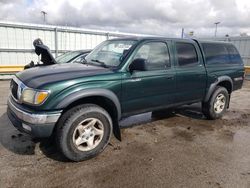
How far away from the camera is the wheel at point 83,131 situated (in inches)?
126

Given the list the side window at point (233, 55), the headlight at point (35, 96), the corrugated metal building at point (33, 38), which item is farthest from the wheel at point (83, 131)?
the corrugated metal building at point (33, 38)

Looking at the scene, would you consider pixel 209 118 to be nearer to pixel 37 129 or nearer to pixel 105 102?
pixel 105 102

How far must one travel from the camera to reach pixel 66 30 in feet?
41.2

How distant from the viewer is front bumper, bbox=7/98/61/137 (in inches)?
118

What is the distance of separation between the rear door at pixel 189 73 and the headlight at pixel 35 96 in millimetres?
2583

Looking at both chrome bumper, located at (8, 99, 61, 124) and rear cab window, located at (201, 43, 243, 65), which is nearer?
chrome bumper, located at (8, 99, 61, 124)

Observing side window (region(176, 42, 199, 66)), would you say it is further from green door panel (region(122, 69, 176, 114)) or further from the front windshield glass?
the front windshield glass

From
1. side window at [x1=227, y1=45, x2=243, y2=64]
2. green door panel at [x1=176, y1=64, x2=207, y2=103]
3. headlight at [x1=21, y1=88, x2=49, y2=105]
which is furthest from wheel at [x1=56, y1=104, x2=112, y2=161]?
side window at [x1=227, y1=45, x2=243, y2=64]

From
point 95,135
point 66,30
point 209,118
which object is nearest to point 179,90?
point 209,118

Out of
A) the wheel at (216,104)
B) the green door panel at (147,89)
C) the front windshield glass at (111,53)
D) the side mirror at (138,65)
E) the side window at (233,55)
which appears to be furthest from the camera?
the side window at (233,55)

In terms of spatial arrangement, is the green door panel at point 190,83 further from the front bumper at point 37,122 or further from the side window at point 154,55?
the front bumper at point 37,122

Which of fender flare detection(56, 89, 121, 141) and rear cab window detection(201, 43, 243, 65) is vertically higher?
rear cab window detection(201, 43, 243, 65)

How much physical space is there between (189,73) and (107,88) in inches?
78.5

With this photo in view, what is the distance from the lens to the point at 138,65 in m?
3.66
